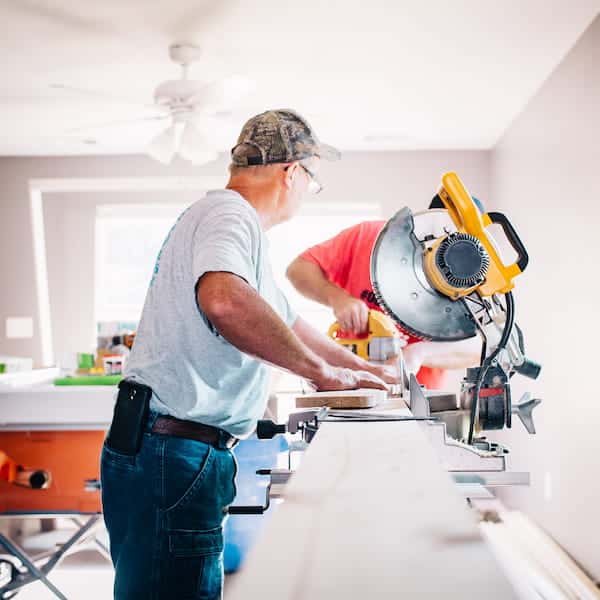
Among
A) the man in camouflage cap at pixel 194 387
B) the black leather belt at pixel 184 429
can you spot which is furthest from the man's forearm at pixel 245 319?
the black leather belt at pixel 184 429

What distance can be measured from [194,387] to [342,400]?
0.28 meters

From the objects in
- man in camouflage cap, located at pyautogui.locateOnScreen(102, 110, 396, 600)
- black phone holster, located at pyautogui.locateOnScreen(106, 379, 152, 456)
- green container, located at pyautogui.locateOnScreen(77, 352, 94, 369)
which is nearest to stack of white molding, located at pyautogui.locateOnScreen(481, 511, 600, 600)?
man in camouflage cap, located at pyautogui.locateOnScreen(102, 110, 396, 600)

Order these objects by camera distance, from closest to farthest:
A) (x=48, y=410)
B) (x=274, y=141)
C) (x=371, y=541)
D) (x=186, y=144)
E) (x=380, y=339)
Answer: (x=371, y=541) < (x=274, y=141) < (x=380, y=339) < (x=48, y=410) < (x=186, y=144)

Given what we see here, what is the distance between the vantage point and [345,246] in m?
2.48

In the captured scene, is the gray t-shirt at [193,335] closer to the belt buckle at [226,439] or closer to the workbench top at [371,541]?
the belt buckle at [226,439]

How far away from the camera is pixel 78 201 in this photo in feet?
20.5

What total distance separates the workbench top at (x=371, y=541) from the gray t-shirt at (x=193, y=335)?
21.9 inches

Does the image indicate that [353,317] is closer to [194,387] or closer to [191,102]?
[194,387]

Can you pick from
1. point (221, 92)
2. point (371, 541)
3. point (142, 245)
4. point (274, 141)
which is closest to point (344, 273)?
point (274, 141)

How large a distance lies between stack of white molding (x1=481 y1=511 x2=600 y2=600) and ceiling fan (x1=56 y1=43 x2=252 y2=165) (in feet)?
7.49

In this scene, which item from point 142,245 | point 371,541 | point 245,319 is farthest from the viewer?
point 142,245

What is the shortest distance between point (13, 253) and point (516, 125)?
13.3 feet

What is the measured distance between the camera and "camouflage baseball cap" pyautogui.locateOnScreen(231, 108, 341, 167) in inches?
62.0

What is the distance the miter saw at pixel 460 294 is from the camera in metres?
1.25
